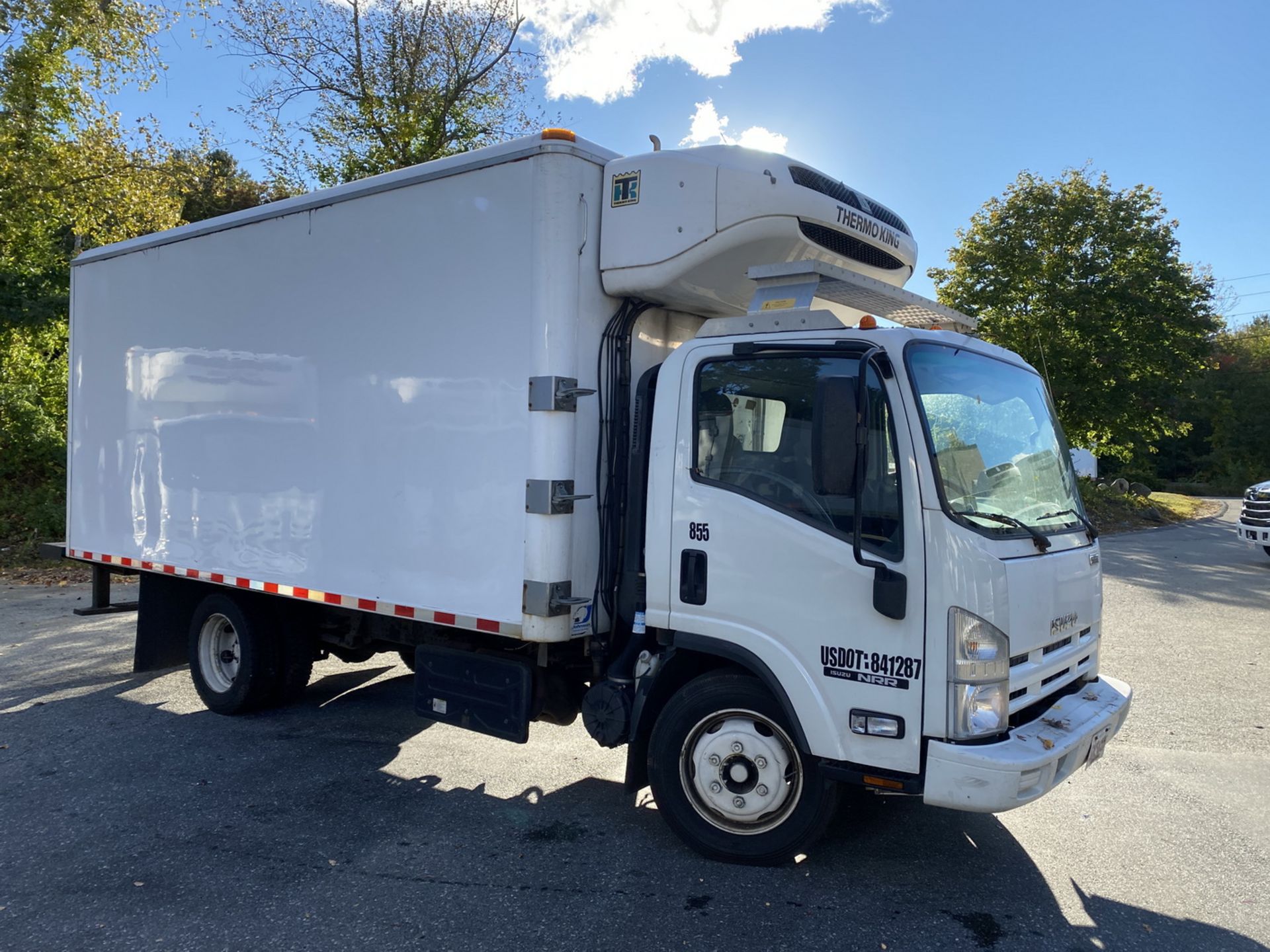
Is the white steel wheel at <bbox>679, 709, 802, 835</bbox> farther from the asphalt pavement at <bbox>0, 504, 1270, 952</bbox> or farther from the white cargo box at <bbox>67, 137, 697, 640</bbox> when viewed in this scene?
the white cargo box at <bbox>67, 137, 697, 640</bbox>

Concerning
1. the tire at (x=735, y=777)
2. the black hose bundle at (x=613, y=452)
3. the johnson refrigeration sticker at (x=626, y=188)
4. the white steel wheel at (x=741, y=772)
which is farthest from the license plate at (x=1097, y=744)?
the johnson refrigeration sticker at (x=626, y=188)

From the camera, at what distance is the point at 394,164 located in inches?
679

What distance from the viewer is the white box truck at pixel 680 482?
11.4 feet

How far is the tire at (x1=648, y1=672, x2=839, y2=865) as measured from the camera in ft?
12.5

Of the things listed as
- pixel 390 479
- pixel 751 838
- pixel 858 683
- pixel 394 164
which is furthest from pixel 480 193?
pixel 394 164

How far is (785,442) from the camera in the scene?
150 inches

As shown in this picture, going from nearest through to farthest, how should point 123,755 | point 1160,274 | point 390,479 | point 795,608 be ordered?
point 795,608 → point 390,479 → point 123,755 → point 1160,274

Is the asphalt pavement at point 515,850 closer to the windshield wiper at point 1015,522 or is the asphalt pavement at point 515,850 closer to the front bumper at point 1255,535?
the windshield wiper at point 1015,522

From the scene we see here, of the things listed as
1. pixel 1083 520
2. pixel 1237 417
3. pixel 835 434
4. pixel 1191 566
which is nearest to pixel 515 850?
pixel 835 434

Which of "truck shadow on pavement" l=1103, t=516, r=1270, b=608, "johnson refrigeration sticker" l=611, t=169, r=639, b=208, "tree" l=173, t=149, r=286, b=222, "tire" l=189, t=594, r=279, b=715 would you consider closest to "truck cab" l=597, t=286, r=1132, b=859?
"johnson refrigeration sticker" l=611, t=169, r=639, b=208

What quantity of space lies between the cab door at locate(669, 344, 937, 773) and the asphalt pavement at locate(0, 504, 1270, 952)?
807 millimetres

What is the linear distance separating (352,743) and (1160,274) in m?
22.6

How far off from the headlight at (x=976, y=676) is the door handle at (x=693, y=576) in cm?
109

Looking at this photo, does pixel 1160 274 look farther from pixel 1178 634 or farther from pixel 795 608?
pixel 795 608
